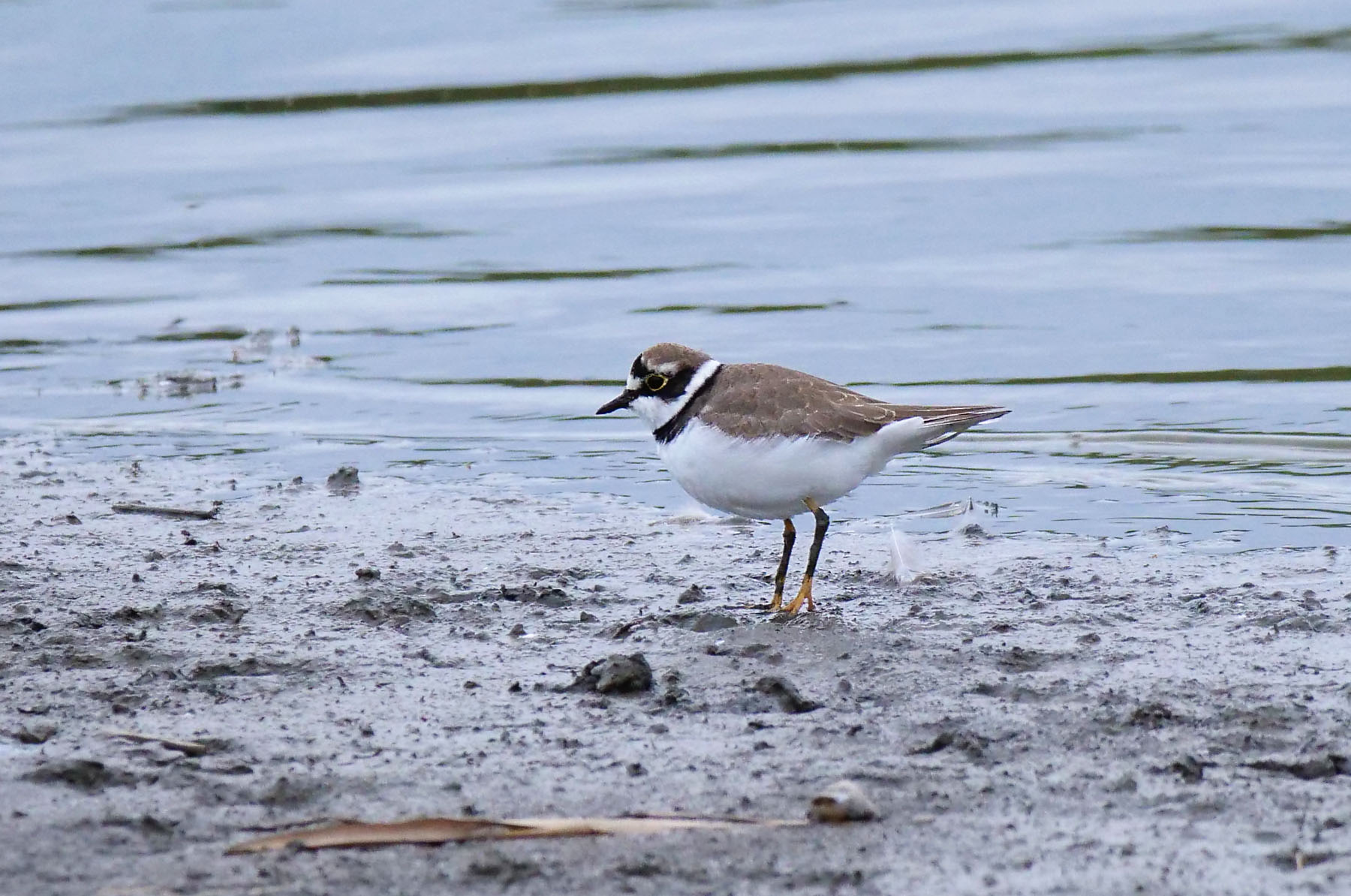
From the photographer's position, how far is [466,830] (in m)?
3.95

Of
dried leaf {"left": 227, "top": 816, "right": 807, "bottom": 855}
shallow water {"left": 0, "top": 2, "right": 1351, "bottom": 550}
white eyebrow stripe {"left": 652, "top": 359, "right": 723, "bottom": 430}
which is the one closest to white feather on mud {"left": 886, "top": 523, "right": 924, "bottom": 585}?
shallow water {"left": 0, "top": 2, "right": 1351, "bottom": 550}

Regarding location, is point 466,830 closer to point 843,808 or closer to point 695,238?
point 843,808

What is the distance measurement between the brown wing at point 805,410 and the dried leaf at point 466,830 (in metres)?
2.41

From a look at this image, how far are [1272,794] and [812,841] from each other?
3.60ft

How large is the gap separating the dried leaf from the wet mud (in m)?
0.05

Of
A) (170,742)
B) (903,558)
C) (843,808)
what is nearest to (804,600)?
(903,558)

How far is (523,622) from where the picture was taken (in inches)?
232

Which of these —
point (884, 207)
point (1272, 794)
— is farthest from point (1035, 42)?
point (1272, 794)

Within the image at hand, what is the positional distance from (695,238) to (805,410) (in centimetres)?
711

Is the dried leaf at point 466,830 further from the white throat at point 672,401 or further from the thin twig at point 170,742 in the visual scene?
the white throat at point 672,401

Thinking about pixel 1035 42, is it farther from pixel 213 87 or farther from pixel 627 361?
pixel 627 361

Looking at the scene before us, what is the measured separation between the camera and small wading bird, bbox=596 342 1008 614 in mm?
6234

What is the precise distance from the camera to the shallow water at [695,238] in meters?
9.06

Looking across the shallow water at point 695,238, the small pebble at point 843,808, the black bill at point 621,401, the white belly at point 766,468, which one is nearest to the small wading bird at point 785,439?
the white belly at point 766,468
